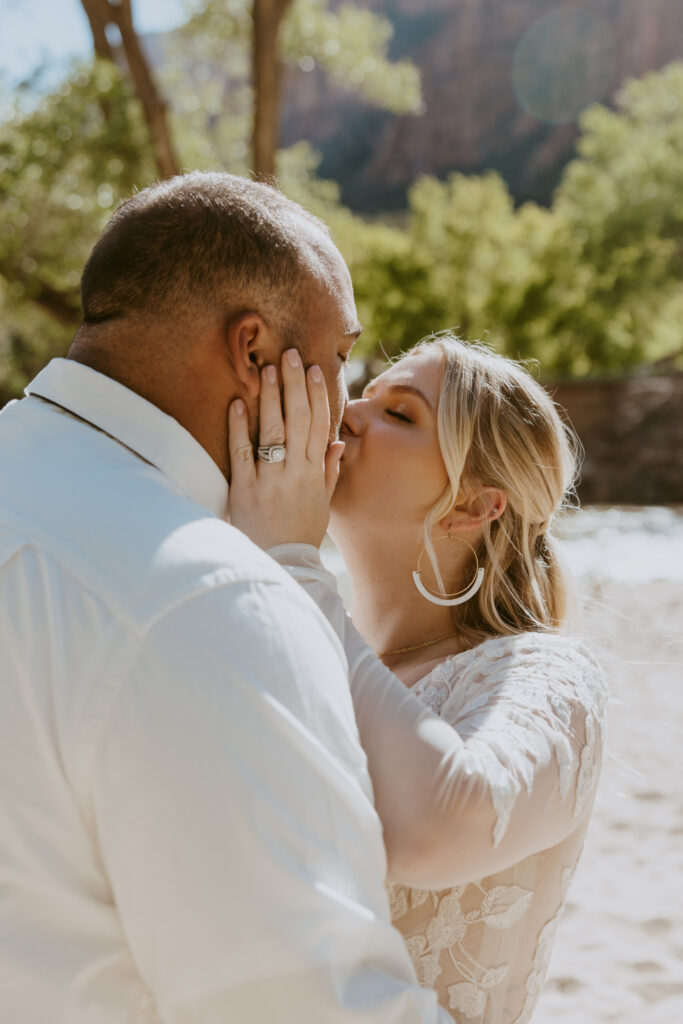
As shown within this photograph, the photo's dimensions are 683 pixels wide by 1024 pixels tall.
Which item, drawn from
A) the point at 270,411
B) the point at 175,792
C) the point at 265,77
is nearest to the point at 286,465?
the point at 270,411

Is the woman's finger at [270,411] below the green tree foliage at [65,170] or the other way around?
the other way around

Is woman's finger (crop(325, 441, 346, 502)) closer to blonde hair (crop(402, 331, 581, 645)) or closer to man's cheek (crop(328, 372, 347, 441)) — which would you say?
man's cheek (crop(328, 372, 347, 441))

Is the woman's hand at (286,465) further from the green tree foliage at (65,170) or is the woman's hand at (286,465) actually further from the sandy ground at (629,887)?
the green tree foliage at (65,170)

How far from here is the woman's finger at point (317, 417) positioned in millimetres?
1861

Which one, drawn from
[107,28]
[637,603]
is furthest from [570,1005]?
[107,28]

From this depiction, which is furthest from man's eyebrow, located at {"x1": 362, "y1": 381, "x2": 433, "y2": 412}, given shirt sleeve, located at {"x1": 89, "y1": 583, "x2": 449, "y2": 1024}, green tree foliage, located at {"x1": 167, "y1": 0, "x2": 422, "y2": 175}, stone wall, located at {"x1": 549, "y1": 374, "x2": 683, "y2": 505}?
stone wall, located at {"x1": 549, "y1": 374, "x2": 683, "y2": 505}

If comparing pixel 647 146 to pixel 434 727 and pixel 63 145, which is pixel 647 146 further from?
pixel 434 727

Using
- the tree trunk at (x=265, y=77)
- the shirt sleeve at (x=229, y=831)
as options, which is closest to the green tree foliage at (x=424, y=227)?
the tree trunk at (x=265, y=77)

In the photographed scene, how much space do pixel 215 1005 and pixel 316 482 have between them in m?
1.05

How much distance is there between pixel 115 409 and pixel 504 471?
1.38m

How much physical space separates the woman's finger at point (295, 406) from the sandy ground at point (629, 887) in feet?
3.78

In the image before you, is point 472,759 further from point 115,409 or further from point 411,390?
point 411,390

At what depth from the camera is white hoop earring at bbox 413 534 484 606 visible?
2629mm

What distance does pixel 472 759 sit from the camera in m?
1.67
